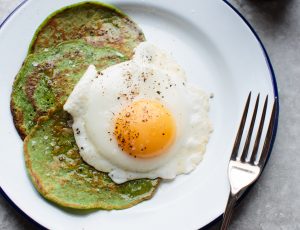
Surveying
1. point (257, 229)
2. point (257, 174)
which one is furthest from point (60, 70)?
point (257, 229)

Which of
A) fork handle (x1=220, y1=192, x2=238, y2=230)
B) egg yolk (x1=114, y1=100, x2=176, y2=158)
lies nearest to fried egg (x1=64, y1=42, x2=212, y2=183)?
egg yolk (x1=114, y1=100, x2=176, y2=158)

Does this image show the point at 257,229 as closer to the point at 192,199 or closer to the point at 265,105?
the point at 192,199

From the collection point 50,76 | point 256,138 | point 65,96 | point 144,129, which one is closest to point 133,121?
point 144,129

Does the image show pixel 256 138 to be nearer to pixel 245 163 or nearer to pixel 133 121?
pixel 245 163

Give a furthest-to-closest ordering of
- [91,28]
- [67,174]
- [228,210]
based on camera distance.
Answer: [91,28] < [67,174] < [228,210]

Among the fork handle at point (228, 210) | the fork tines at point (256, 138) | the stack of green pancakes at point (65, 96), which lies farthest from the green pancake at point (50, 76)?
the fork handle at point (228, 210)

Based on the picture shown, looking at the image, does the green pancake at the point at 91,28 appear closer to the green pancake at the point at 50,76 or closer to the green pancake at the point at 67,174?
the green pancake at the point at 50,76
